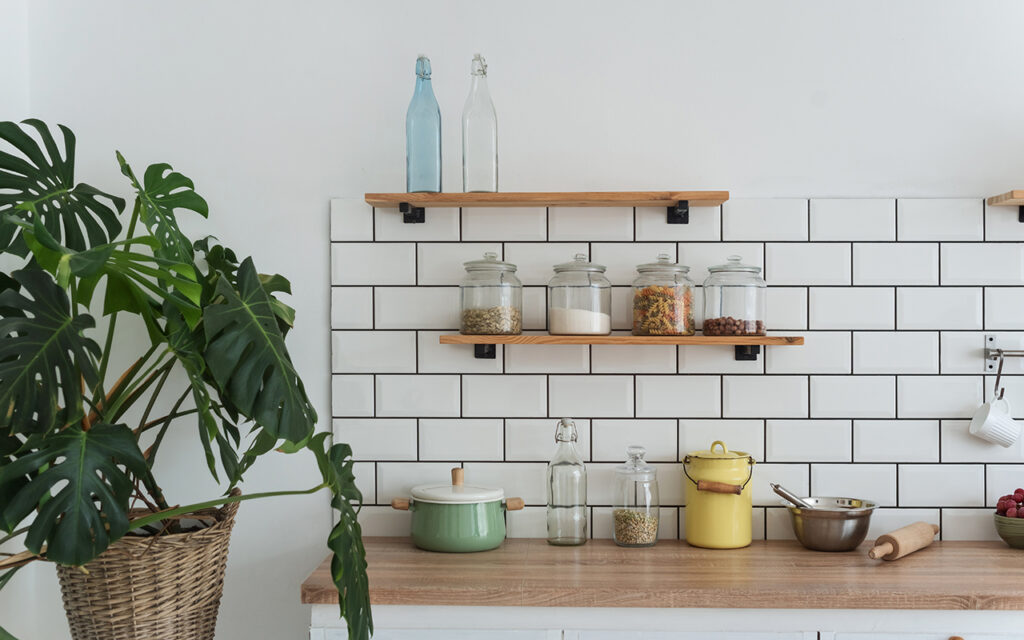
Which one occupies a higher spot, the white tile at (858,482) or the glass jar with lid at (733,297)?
the glass jar with lid at (733,297)

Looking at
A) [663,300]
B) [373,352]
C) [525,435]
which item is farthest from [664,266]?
[373,352]

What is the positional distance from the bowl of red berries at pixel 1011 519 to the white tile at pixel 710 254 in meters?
0.79

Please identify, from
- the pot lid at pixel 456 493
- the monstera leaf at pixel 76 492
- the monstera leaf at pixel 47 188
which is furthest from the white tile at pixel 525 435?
the monstera leaf at pixel 47 188

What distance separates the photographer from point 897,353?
2.11 metres

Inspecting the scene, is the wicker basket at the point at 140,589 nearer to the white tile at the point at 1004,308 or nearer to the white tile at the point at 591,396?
the white tile at the point at 591,396

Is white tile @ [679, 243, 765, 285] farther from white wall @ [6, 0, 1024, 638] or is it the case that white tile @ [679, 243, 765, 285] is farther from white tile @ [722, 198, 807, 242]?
white wall @ [6, 0, 1024, 638]

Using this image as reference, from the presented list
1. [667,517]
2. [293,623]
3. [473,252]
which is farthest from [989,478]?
[293,623]

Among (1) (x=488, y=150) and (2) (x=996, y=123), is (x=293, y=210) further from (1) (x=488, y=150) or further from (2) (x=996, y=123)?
(2) (x=996, y=123)

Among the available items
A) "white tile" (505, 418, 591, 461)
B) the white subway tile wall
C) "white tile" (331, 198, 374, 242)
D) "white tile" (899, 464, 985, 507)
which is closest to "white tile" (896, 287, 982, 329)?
the white subway tile wall

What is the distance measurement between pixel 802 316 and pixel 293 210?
1298 mm

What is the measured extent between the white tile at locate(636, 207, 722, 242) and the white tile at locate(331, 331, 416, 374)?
A: 2.11 ft

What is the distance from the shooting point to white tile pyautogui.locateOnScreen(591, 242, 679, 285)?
2.13m

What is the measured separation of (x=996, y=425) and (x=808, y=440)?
1.42 feet

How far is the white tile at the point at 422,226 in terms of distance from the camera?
83.9 inches
